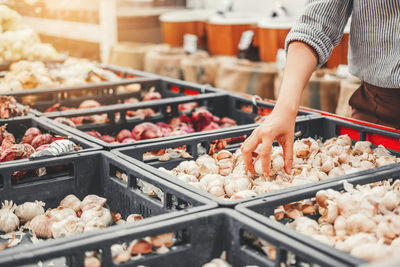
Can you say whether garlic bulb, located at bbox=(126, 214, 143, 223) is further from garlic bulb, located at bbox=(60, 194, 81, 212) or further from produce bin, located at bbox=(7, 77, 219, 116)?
produce bin, located at bbox=(7, 77, 219, 116)

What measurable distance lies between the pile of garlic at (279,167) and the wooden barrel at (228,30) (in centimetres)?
307

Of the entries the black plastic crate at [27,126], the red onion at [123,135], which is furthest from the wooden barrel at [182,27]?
the black plastic crate at [27,126]

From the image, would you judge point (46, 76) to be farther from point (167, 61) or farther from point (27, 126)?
point (167, 61)

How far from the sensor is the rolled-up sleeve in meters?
1.60

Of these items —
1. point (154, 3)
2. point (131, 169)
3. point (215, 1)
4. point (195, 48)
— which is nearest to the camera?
point (131, 169)

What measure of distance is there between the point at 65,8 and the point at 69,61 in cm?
246

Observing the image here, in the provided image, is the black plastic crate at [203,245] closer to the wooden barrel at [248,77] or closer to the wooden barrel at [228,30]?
the wooden barrel at [248,77]

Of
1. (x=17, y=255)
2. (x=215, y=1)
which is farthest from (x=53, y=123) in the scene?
(x=215, y=1)

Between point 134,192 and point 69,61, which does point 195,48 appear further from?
point 134,192

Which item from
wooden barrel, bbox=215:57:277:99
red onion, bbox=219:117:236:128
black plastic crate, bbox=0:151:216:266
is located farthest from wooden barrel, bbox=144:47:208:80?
black plastic crate, bbox=0:151:216:266

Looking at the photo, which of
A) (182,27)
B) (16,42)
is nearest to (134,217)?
(16,42)

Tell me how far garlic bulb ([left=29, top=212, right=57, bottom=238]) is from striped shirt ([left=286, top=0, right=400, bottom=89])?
0.89 m

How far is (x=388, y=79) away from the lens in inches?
69.7

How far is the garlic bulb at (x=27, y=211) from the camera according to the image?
4.76 feet
